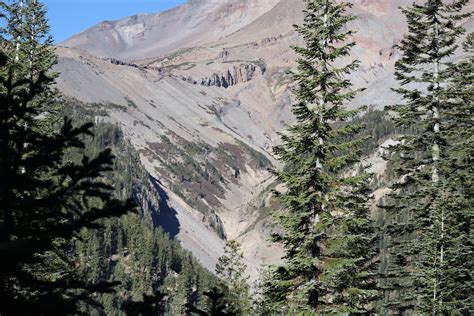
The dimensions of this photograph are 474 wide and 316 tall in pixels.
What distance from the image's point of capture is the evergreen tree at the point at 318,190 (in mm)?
17859

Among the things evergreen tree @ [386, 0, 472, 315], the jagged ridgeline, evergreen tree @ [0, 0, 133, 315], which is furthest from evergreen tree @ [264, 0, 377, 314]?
the jagged ridgeline

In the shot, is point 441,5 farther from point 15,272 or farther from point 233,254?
point 15,272

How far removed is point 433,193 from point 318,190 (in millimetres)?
4561

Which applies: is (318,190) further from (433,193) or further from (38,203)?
(38,203)

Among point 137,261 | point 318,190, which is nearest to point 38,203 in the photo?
point 318,190

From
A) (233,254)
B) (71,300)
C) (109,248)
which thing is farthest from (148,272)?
(71,300)

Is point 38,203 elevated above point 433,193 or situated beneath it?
situated beneath

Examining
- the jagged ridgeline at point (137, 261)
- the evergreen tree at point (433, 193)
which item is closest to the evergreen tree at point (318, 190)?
the evergreen tree at point (433, 193)

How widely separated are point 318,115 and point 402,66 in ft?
20.2

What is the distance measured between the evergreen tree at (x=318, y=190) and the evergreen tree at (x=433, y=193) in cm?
206

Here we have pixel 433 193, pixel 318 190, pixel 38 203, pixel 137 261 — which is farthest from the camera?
pixel 137 261

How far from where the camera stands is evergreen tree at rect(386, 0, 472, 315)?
18203mm

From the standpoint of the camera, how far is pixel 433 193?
64.9ft

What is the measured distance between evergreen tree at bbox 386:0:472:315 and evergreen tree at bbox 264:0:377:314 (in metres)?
2.06
